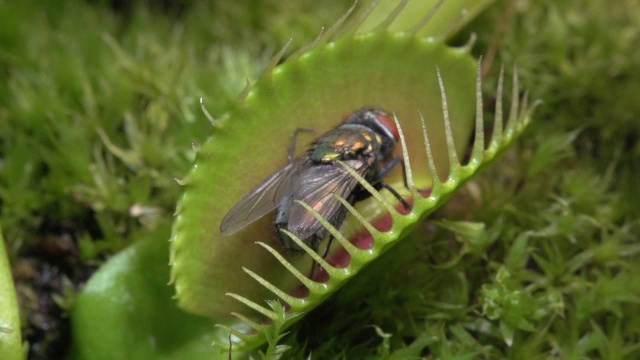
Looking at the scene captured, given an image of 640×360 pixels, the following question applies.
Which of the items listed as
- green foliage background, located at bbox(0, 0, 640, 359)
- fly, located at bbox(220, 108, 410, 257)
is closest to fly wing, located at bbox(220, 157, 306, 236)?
fly, located at bbox(220, 108, 410, 257)

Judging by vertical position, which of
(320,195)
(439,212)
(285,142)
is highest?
(285,142)

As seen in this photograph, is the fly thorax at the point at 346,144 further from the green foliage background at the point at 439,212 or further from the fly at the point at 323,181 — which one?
the green foliage background at the point at 439,212

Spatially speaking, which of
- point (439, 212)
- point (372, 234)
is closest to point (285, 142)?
point (372, 234)

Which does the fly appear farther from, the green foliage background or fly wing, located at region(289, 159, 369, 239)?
the green foliage background

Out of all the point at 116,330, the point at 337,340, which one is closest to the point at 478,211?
the point at 337,340

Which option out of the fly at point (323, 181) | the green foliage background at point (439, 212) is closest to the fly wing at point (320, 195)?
the fly at point (323, 181)

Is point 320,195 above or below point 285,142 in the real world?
below

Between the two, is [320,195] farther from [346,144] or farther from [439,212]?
[439,212]

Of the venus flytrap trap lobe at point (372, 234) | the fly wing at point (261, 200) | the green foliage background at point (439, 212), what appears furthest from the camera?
the green foliage background at point (439, 212)
